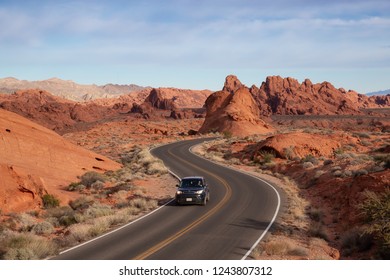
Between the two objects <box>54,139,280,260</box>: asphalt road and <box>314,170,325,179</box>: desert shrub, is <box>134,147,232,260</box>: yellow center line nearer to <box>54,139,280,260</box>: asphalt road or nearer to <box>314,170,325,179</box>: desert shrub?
<box>54,139,280,260</box>: asphalt road

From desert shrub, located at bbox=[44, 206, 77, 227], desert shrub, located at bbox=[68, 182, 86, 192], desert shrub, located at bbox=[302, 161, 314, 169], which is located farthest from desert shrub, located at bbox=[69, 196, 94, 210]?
desert shrub, located at bbox=[302, 161, 314, 169]

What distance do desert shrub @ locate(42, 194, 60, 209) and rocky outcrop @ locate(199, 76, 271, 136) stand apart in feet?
210

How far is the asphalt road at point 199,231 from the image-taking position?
48.8ft

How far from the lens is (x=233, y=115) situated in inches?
3617

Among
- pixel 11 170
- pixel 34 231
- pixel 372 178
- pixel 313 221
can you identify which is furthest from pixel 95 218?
pixel 372 178

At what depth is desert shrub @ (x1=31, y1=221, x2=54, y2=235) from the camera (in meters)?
19.3

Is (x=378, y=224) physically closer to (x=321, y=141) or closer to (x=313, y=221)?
(x=313, y=221)

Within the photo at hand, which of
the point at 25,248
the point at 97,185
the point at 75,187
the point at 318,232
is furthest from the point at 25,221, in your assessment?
the point at 318,232

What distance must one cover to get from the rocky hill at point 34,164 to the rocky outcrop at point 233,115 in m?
51.4

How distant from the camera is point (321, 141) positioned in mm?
52406

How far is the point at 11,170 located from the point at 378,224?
67.2 feet

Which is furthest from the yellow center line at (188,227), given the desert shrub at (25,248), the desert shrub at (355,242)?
the desert shrub at (355,242)

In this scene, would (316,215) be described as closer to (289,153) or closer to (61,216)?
(61,216)

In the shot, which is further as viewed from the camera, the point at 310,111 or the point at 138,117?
the point at 310,111
